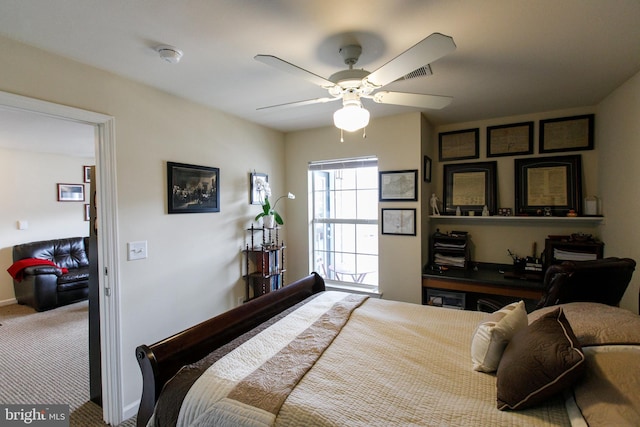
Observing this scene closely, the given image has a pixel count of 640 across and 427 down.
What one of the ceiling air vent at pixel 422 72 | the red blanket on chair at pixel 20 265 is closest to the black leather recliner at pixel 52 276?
the red blanket on chair at pixel 20 265

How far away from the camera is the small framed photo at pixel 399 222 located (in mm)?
3047

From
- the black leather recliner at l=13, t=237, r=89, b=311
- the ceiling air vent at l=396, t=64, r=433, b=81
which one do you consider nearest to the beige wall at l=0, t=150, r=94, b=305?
the black leather recliner at l=13, t=237, r=89, b=311

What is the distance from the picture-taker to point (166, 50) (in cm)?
169

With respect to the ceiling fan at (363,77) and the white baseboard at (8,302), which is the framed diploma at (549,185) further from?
the white baseboard at (8,302)

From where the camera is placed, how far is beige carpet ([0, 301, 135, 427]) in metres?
2.24

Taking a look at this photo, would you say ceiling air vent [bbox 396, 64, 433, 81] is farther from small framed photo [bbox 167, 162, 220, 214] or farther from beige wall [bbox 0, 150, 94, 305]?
beige wall [bbox 0, 150, 94, 305]

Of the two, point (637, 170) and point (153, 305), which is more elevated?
point (637, 170)

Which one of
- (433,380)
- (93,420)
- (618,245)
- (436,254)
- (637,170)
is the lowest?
(93,420)

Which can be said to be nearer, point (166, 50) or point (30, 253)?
point (166, 50)

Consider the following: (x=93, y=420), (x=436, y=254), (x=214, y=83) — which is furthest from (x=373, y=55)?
(x=93, y=420)

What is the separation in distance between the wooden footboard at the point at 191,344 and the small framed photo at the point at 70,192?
515 cm

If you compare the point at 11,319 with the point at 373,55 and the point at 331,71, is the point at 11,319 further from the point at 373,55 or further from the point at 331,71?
the point at 373,55

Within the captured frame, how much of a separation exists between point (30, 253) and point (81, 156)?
1859 millimetres

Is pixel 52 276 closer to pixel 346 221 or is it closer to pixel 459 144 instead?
pixel 346 221
